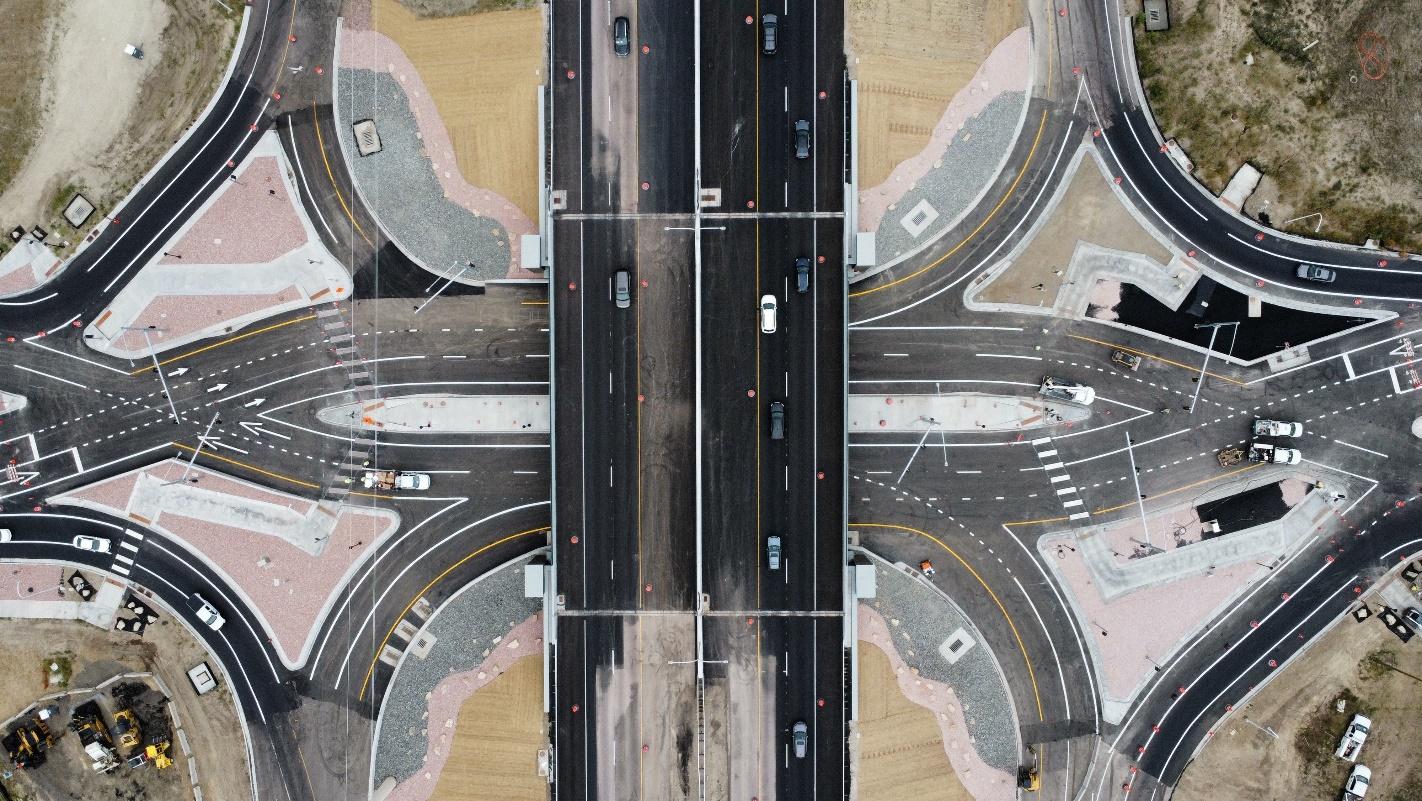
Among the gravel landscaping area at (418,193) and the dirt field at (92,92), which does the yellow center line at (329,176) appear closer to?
the gravel landscaping area at (418,193)

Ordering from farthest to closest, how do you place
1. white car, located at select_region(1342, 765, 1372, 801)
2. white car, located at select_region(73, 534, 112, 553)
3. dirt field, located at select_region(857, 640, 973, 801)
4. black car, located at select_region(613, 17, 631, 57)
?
1. white car, located at select_region(73, 534, 112, 553)
2. dirt field, located at select_region(857, 640, 973, 801)
3. white car, located at select_region(1342, 765, 1372, 801)
4. black car, located at select_region(613, 17, 631, 57)

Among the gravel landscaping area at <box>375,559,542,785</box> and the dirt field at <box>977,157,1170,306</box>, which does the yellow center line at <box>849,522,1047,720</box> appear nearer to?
the dirt field at <box>977,157,1170,306</box>

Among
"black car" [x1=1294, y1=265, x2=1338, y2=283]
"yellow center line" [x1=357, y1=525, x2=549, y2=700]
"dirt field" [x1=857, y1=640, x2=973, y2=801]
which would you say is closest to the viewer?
"black car" [x1=1294, y1=265, x2=1338, y2=283]

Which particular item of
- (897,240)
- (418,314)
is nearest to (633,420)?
(418,314)

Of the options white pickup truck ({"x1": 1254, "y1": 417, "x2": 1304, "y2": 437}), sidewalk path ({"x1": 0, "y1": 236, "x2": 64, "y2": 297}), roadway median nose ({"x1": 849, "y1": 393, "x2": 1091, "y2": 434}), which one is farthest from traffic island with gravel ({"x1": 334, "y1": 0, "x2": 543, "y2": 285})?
white pickup truck ({"x1": 1254, "y1": 417, "x2": 1304, "y2": 437})

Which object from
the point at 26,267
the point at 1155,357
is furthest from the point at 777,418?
the point at 26,267

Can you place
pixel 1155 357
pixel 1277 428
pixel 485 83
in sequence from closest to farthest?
pixel 1277 428, pixel 485 83, pixel 1155 357

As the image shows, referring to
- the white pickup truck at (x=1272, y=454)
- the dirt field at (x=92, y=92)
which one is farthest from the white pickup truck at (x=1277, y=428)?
the dirt field at (x=92, y=92)

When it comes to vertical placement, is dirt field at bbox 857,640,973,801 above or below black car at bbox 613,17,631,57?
below

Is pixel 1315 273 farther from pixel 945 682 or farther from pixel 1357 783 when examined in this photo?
pixel 945 682
